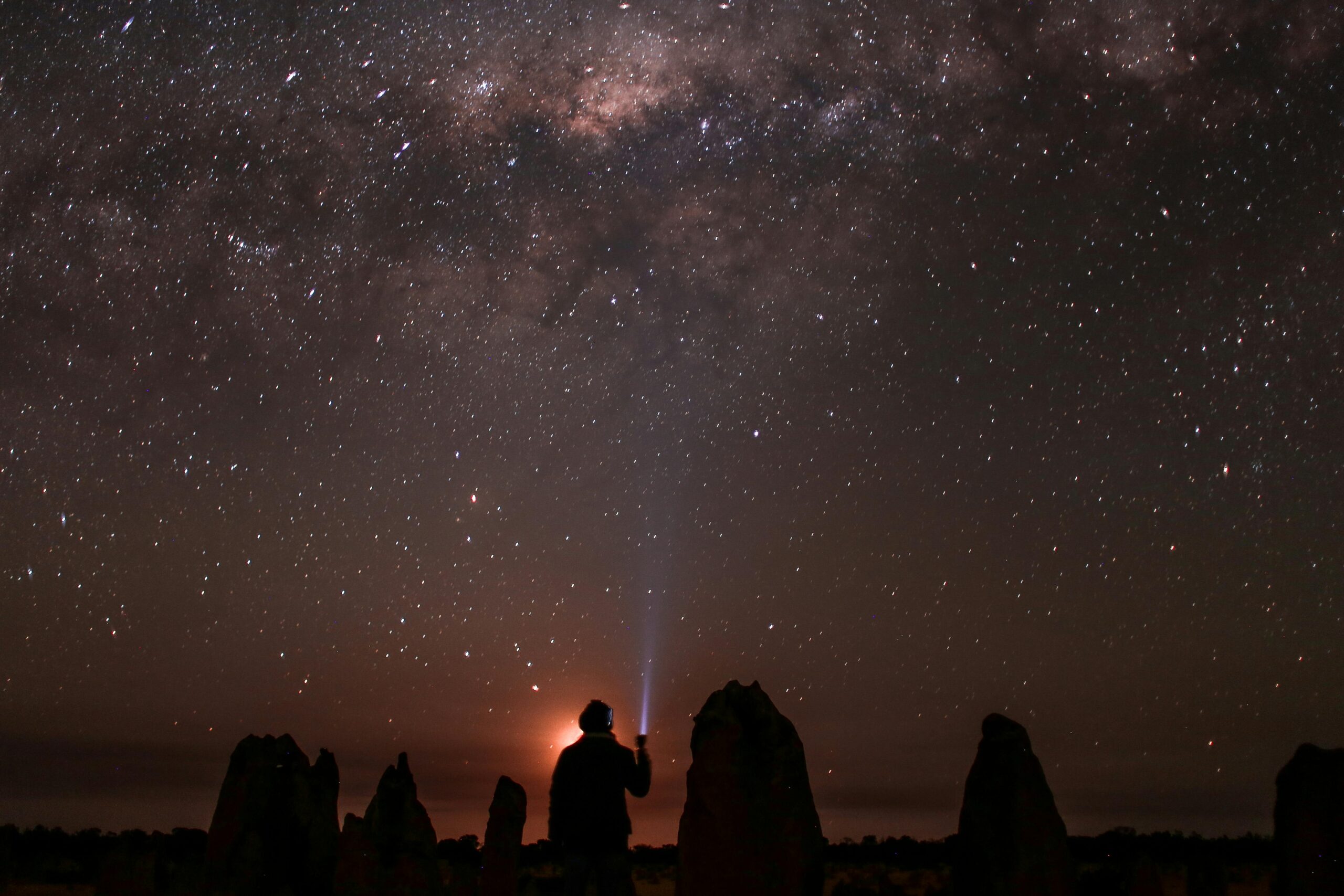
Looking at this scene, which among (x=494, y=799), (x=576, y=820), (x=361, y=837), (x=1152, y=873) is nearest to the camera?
(x=576, y=820)

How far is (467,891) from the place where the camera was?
1091 inches

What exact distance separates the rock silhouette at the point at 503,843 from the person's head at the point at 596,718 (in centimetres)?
1776

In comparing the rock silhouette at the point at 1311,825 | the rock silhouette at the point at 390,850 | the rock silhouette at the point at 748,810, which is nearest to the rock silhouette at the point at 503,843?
the rock silhouette at the point at 390,850

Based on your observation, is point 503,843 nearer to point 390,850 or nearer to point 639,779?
point 390,850

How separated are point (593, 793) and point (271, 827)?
18.1 m

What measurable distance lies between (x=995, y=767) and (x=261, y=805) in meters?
17.2

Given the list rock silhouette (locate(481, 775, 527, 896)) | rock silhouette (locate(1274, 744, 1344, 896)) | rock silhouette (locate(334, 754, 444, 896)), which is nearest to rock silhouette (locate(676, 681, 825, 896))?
rock silhouette (locate(1274, 744, 1344, 896))

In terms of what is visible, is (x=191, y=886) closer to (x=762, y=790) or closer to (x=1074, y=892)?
(x=762, y=790)

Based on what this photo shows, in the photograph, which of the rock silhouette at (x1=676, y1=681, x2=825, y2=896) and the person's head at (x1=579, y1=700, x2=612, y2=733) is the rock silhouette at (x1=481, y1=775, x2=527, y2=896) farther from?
the person's head at (x1=579, y1=700, x2=612, y2=733)

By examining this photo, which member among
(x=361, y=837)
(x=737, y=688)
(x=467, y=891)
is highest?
(x=737, y=688)

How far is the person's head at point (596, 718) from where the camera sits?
848 centimetres

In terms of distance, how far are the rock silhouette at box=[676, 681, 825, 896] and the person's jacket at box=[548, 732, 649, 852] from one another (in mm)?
4895

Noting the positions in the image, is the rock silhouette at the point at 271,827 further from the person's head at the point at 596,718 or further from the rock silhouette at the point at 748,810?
the person's head at the point at 596,718

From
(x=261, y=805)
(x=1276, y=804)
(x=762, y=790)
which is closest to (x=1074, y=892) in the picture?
(x=1276, y=804)
